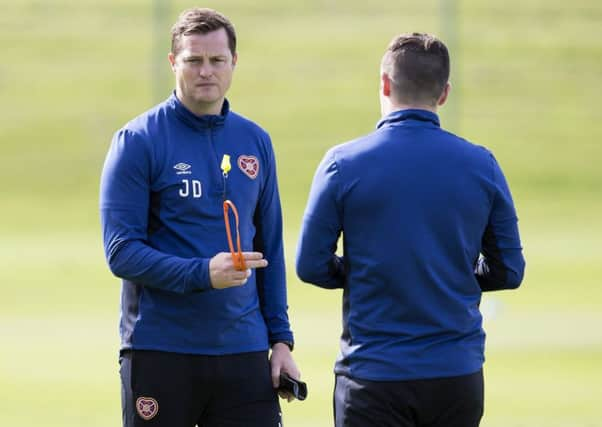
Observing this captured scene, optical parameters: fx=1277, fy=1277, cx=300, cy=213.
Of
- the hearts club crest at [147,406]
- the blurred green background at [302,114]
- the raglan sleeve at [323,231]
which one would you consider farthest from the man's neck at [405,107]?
the blurred green background at [302,114]

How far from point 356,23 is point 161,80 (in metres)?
5.92

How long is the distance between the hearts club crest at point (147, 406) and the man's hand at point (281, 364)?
351 mm

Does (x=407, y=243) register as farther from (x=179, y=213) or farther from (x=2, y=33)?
(x=2, y=33)

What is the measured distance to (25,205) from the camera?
657 inches

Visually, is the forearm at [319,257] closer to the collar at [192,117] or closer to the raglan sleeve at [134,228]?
the raglan sleeve at [134,228]

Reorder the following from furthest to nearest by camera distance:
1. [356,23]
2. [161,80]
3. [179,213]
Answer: [356,23] < [161,80] < [179,213]

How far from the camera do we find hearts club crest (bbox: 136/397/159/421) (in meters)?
3.55

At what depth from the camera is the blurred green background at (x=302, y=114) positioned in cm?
1106

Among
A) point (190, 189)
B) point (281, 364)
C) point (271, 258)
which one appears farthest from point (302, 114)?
point (190, 189)

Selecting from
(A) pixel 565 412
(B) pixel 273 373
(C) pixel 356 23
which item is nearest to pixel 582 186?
(C) pixel 356 23

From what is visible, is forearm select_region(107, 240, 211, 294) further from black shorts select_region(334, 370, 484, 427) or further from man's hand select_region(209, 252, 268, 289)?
black shorts select_region(334, 370, 484, 427)

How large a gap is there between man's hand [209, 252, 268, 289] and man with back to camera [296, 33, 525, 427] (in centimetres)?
14

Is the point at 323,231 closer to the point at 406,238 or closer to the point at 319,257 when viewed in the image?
the point at 319,257

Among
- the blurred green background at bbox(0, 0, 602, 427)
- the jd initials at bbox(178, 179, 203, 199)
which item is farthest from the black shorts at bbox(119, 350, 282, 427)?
the blurred green background at bbox(0, 0, 602, 427)
